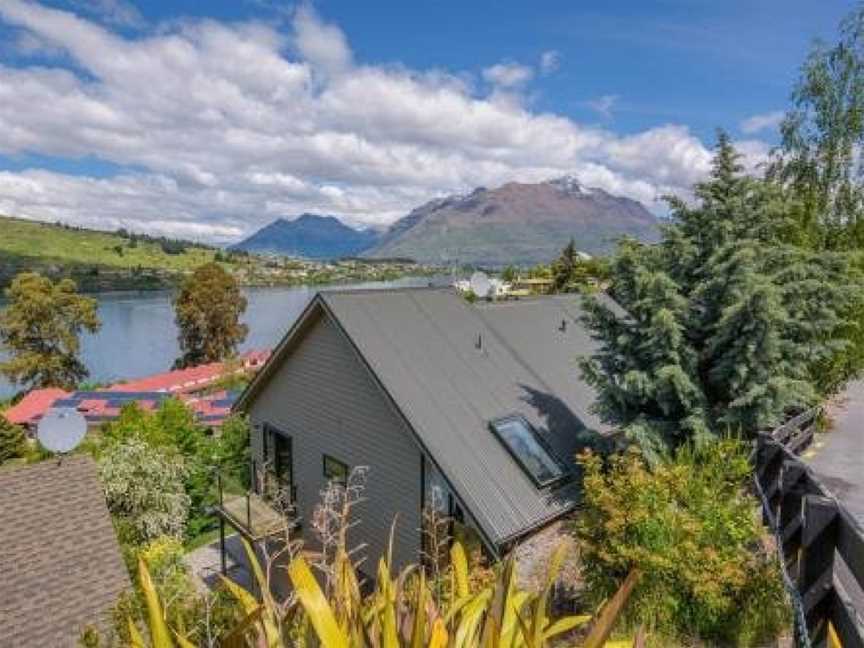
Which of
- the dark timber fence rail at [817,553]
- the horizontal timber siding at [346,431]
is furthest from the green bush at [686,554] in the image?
the horizontal timber siding at [346,431]

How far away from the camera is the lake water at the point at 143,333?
3137 inches

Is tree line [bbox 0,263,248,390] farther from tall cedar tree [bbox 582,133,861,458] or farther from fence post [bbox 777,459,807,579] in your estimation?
fence post [bbox 777,459,807,579]

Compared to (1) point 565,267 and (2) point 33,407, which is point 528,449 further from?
(2) point 33,407

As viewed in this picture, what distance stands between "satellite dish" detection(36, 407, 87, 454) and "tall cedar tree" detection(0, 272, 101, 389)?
43015 millimetres

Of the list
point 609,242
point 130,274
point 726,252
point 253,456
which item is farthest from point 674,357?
point 130,274

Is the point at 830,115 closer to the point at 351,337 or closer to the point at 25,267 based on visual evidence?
the point at 351,337

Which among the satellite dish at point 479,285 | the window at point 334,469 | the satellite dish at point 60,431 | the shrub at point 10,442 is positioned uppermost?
the satellite dish at point 479,285

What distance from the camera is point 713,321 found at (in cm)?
1076

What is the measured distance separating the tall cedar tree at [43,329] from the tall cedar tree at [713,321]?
52.7 meters

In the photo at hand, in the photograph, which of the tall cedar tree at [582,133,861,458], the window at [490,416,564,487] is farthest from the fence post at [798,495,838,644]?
the window at [490,416,564,487]

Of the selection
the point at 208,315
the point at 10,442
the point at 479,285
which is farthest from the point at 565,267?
the point at 10,442

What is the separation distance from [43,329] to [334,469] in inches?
1925

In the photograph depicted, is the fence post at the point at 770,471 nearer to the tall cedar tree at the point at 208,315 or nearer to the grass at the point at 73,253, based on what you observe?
the tall cedar tree at the point at 208,315

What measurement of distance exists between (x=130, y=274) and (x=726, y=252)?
191 metres
